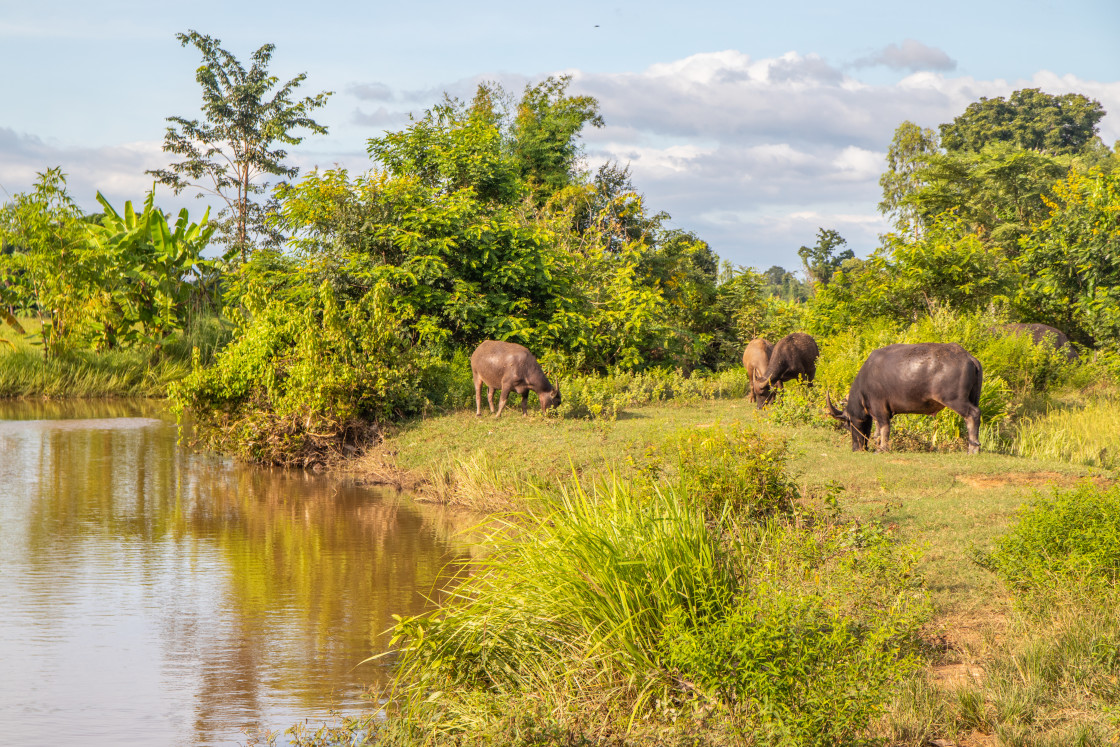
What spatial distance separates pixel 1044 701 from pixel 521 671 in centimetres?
293

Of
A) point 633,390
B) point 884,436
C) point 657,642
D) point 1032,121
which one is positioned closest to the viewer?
point 657,642

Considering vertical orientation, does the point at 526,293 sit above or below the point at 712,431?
above

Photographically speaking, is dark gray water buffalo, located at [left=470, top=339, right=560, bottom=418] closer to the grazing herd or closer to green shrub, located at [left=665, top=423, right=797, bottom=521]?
the grazing herd

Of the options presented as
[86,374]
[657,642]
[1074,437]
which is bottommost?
[657,642]

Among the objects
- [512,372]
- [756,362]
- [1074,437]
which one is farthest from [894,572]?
[756,362]

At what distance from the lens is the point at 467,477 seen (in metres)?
12.1

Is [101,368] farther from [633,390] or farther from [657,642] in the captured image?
[657,642]

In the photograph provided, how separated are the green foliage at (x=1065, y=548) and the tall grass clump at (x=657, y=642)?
2.58 feet

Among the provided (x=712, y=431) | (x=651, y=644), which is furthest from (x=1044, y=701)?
(x=712, y=431)

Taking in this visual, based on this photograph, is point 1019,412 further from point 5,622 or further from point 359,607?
point 5,622

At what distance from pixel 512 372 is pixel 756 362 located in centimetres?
643

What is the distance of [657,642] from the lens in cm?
557

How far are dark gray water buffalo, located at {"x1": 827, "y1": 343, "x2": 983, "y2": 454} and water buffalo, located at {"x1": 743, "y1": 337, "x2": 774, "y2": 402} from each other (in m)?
5.68

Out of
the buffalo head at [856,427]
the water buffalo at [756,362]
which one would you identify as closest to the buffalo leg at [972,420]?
the buffalo head at [856,427]
